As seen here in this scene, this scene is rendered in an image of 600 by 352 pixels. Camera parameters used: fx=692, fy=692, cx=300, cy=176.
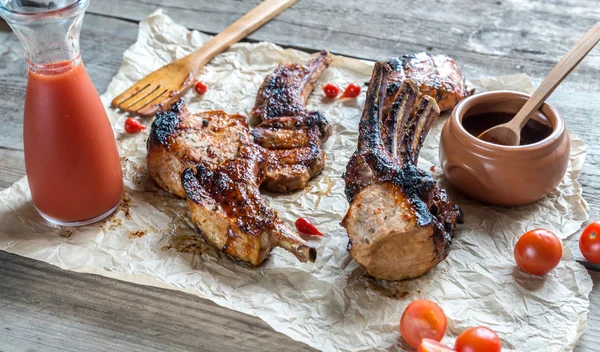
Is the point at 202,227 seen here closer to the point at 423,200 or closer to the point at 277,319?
the point at 277,319

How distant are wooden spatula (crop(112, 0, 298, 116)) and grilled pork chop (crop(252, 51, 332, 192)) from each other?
52 centimetres

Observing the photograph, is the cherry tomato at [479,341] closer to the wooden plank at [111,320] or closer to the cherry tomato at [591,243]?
the wooden plank at [111,320]

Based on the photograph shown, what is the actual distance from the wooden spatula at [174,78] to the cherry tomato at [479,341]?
220cm

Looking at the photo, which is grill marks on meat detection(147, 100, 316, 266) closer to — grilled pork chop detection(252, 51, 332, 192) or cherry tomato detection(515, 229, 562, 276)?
grilled pork chop detection(252, 51, 332, 192)

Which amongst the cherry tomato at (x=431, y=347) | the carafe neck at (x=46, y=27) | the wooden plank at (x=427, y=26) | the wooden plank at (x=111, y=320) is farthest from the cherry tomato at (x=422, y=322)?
the wooden plank at (x=427, y=26)

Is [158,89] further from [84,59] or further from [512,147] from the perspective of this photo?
[512,147]

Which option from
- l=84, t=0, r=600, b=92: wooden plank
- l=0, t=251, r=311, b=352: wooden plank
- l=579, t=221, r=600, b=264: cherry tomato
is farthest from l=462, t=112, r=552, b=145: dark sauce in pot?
l=0, t=251, r=311, b=352: wooden plank

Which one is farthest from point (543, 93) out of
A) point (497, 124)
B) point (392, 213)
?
point (392, 213)

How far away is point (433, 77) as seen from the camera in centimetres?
382

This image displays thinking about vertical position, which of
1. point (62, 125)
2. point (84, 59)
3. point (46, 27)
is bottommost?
point (84, 59)

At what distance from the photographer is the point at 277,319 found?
104 inches

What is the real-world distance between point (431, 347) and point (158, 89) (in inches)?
92.9

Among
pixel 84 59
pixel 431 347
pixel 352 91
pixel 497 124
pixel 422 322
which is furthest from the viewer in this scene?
pixel 84 59

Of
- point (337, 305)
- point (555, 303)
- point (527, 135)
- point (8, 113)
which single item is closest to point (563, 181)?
point (527, 135)
